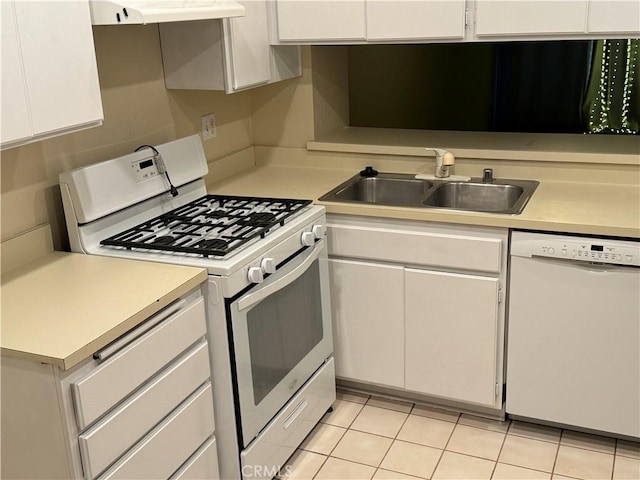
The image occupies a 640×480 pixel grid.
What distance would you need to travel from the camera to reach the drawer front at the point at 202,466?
2.08 metres

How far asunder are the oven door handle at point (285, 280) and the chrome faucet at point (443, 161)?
0.61 m

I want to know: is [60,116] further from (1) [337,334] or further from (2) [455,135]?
(2) [455,135]

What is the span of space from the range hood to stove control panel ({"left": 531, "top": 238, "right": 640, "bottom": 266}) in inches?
52.8

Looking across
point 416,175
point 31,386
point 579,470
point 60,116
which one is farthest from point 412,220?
point 31,386

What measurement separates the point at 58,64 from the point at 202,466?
4.03ft

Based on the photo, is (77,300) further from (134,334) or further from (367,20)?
(367,20)

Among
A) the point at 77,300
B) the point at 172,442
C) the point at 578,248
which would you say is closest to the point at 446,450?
the point at 578,248

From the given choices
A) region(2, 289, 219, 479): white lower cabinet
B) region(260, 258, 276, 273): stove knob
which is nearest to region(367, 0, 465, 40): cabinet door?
region(260, 258, 276, 273): stove knob

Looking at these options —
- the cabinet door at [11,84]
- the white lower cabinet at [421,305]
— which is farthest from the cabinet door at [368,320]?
the cabinet door at [11,84]

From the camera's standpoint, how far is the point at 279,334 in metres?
2.40

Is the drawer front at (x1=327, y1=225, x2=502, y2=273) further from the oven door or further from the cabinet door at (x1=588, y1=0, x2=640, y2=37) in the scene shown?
the cabinet door at (x1=588, y1=0, x2=640, y2=37)

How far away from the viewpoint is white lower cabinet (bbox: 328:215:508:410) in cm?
256

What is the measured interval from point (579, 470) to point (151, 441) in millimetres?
1505

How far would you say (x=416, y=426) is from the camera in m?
2.80
